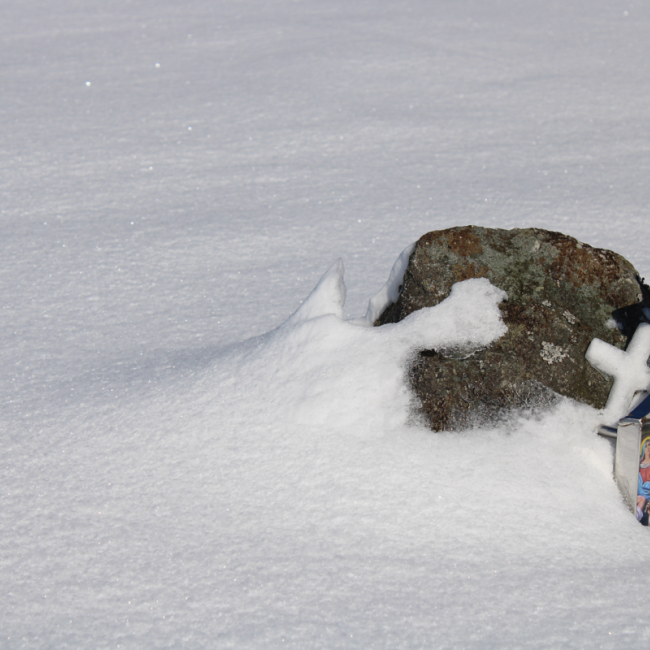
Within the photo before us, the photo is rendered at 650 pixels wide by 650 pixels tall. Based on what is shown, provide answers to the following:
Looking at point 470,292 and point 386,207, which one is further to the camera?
point 386,207

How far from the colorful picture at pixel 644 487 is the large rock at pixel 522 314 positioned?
0.54 feet

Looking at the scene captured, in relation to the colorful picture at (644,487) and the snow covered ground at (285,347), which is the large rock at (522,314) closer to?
the snow covered ground at (285,347)

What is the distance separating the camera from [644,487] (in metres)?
1.47

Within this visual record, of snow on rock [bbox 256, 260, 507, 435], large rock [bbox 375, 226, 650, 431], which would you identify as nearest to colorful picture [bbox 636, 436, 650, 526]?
large rock [bbox 375, 226, 650, 431]

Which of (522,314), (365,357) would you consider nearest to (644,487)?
(522,314)

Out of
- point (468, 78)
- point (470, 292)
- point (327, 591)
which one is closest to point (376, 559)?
point (327, 591)

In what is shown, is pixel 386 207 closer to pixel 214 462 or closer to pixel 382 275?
pixel 382 275

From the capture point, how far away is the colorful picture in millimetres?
1468

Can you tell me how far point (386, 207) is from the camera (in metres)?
3.00

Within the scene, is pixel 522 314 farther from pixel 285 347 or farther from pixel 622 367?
pixel 285 347

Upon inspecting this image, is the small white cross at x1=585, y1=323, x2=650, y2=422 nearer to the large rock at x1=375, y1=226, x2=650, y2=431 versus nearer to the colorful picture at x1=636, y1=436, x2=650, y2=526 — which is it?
the large rock at x1=375, y1=226, x2=650, y2=431

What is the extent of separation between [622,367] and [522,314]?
24 centimetres

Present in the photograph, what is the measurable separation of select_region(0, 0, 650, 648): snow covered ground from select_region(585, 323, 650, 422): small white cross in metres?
0.06

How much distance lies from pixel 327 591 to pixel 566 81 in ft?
12.2
